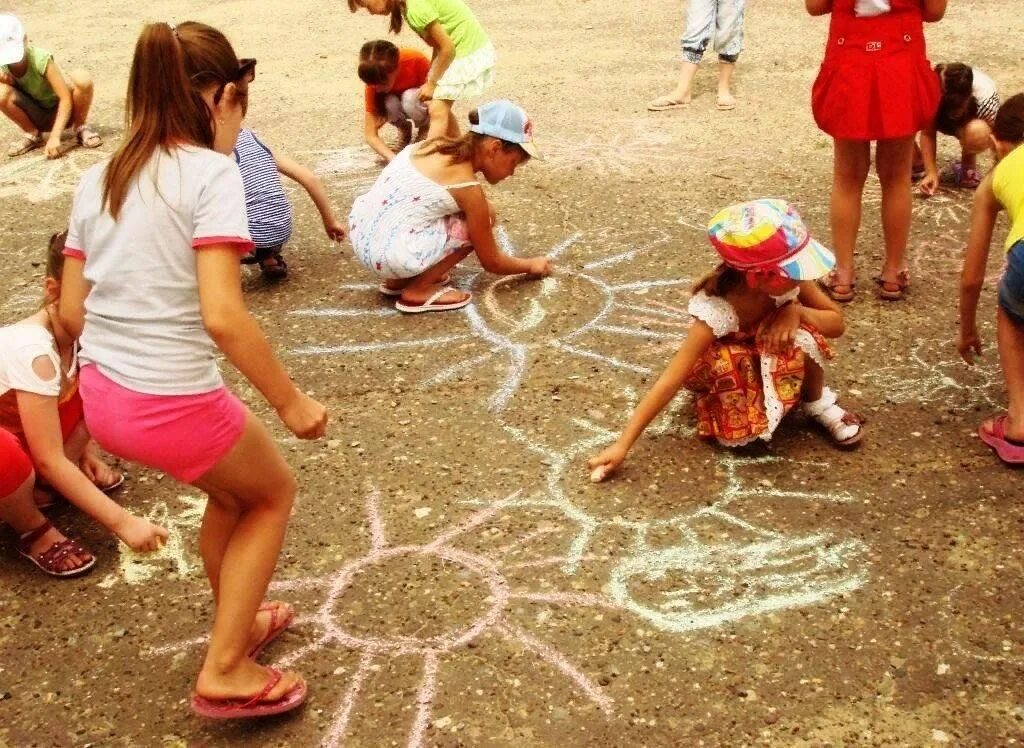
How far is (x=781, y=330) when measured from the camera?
2.66m

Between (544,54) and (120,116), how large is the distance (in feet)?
9.30

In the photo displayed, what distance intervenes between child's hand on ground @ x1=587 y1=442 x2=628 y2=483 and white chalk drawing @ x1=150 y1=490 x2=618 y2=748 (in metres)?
0.31

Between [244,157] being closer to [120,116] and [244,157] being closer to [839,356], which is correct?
[839,356]

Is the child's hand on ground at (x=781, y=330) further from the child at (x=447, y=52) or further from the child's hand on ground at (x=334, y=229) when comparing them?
the child at (x=447, y=52)

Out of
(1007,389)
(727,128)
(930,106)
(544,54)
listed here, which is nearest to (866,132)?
(930,106)

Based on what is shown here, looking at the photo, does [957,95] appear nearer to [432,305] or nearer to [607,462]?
[432,305]

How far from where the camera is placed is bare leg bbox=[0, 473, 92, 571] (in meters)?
2.50

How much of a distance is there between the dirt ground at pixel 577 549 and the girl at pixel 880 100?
0.28m

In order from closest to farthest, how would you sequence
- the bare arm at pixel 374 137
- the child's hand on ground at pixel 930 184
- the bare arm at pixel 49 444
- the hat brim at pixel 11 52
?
the bare arm at pixel 49 444 → the child's hand on ground at pixel 930 184 → the bare arm at pixel 374 137 → the hat brim at pixel 11 52

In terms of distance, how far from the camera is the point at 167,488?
287 centimetres

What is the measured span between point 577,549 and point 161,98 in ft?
4.51

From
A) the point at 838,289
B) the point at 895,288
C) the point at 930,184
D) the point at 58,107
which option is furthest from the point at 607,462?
the point at 58,107

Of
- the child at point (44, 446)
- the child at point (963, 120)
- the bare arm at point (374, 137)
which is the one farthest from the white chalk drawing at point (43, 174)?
the child at point (963, 120)

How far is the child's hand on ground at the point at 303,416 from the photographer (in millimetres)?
1873
